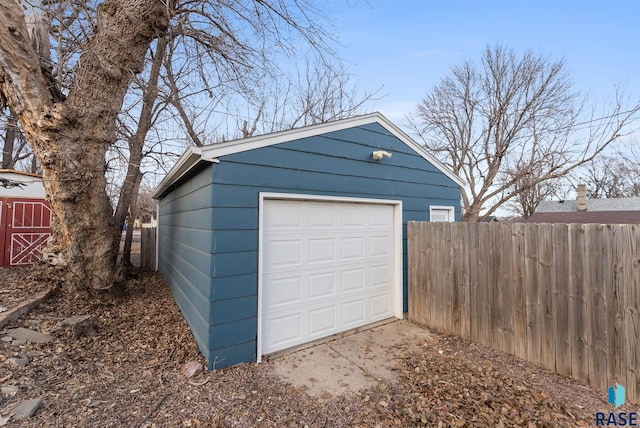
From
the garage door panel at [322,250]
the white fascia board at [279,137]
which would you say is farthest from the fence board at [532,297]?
the white fascia board at [279,137]

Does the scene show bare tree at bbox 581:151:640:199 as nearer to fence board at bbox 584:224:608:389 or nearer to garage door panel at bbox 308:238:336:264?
fence board at bbox 584:224:608:389

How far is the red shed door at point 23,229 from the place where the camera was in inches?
307

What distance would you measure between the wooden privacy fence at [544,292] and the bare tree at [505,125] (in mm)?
12384

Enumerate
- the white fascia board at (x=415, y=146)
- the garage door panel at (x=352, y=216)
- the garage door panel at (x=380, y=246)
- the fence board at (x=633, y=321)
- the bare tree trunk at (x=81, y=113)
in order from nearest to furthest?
1. the fence board at (x=633, y=321)
2. the bare tree trunk at (x=81, y=113)
3. the garage door panel at (x=352, y=216)
4. the garage door panel at (x=380, y=246)
5. the white fascia board at (x=415, y=146)

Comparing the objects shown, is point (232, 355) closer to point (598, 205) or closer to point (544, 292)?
point (544, 292)

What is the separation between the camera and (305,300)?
4043 mm

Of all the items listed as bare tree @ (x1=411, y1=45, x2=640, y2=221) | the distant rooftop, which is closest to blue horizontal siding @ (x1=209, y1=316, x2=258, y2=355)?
bare tree @ (x1=411, y1=45, x2=640, y2=221)

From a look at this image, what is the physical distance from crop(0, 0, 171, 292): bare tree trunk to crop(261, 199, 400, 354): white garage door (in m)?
3.13

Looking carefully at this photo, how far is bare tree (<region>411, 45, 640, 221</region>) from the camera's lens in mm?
13992

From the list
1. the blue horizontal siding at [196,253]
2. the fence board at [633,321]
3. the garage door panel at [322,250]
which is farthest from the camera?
the garage door panel at [322,250]

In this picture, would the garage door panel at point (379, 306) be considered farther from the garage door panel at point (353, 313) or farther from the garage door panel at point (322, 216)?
the garage door panel at point (322, 216)

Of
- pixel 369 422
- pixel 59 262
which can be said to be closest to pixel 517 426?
Result: pixel 369 422

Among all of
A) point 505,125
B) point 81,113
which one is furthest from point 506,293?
point 505,125

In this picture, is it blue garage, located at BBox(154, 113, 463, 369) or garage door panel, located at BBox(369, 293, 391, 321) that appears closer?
blue garage, located at BBox(154, 113, 463, 369)
